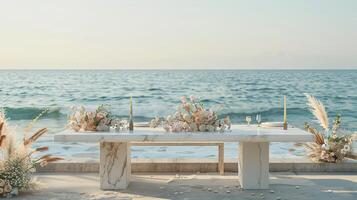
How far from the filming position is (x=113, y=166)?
23.0 ft

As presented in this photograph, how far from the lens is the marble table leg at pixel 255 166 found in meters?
7.00

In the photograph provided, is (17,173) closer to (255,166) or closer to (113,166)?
(113,166)

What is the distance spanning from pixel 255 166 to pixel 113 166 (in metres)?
1.76

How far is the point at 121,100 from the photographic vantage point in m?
34.4

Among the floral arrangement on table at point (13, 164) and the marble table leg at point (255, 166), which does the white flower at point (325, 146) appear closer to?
the marble table leg at point (255, 166)

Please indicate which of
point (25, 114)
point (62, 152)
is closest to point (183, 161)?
point (62, 152)

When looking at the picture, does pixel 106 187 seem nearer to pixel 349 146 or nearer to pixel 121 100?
pixel 349 146

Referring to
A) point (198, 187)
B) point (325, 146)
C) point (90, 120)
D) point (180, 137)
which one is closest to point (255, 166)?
point (198, 187)

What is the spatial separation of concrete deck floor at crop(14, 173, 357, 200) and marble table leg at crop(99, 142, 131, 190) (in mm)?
139

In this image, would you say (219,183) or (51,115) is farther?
(51,115)

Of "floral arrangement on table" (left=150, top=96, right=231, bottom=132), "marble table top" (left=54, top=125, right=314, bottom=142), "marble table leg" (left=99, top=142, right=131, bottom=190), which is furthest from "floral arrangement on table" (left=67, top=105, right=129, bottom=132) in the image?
"floral arrangement on table" (left=150, top=96, right=231, bottom=132)

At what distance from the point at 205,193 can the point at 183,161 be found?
5.03ft

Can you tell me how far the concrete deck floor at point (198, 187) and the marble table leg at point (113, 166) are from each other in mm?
139

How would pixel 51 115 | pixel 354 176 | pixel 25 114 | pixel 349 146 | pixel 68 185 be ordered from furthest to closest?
pixel 25 114 < pixel 51 115 < pixel 349 146 < pixel 354 176 < pixel 68 185
